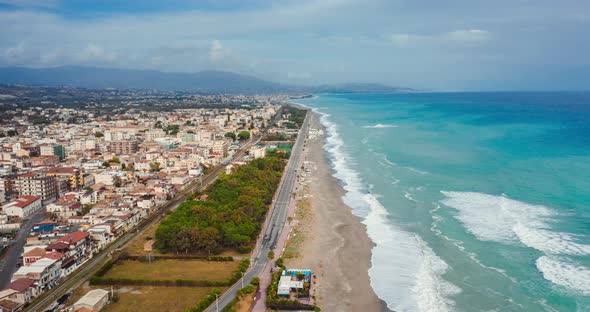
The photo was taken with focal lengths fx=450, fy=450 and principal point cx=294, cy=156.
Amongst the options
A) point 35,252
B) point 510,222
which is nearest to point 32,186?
point 35,252

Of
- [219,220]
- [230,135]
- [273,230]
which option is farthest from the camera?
[230,135]

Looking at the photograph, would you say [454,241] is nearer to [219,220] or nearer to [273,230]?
[273,230]

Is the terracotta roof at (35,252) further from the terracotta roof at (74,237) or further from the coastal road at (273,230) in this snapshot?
the coastal road at (273,230)

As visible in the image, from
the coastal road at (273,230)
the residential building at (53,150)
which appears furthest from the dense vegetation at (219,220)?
the residential building at (53,150)

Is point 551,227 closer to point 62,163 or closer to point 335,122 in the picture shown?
point 62,163

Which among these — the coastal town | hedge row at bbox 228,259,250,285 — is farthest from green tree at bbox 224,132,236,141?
hedge row at bbox 228,259,250,285

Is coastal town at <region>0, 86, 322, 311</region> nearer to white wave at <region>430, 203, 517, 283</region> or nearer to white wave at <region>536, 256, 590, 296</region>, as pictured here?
white wave at <region>430, 203, 517, 283</region>
